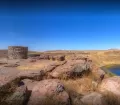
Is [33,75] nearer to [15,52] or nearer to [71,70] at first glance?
[71,70]

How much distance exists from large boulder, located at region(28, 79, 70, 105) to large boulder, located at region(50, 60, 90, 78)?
1845mm

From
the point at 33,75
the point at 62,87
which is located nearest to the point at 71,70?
the point at 33,75

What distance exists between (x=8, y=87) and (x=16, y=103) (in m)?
0.66

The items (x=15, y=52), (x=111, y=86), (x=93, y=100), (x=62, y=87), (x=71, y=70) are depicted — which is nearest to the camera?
(x=93, y=100)

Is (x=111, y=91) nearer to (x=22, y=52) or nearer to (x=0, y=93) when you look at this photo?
(x=0, y=93)

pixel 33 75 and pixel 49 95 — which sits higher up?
pixel 33 75

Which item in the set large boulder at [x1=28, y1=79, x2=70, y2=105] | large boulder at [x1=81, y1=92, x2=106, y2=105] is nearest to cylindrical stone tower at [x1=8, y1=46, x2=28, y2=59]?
large boulder at [x1=28, y1=79, x2=70, y2=105]

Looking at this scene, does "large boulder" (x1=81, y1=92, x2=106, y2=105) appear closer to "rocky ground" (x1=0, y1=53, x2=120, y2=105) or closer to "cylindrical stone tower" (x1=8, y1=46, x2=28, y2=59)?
"rocky ground" (x1=0, y1=53, x2=120, y2=105)

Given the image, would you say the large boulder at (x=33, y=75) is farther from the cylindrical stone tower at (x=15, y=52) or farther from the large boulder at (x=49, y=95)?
the cylindrical stone tower at (x=15, y=52)

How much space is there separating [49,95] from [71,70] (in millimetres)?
2872

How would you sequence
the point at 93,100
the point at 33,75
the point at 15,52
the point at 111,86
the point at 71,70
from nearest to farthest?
the point at 93,100
the point at 111,86
the point at 33,75
the point at 71,70
the point at 15,52

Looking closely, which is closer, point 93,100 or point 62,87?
point 93,100

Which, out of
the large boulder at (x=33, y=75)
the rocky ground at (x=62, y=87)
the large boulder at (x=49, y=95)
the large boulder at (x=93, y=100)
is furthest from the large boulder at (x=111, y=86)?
the large boulder at (x=33, y=75)

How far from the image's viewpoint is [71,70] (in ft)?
32.3
